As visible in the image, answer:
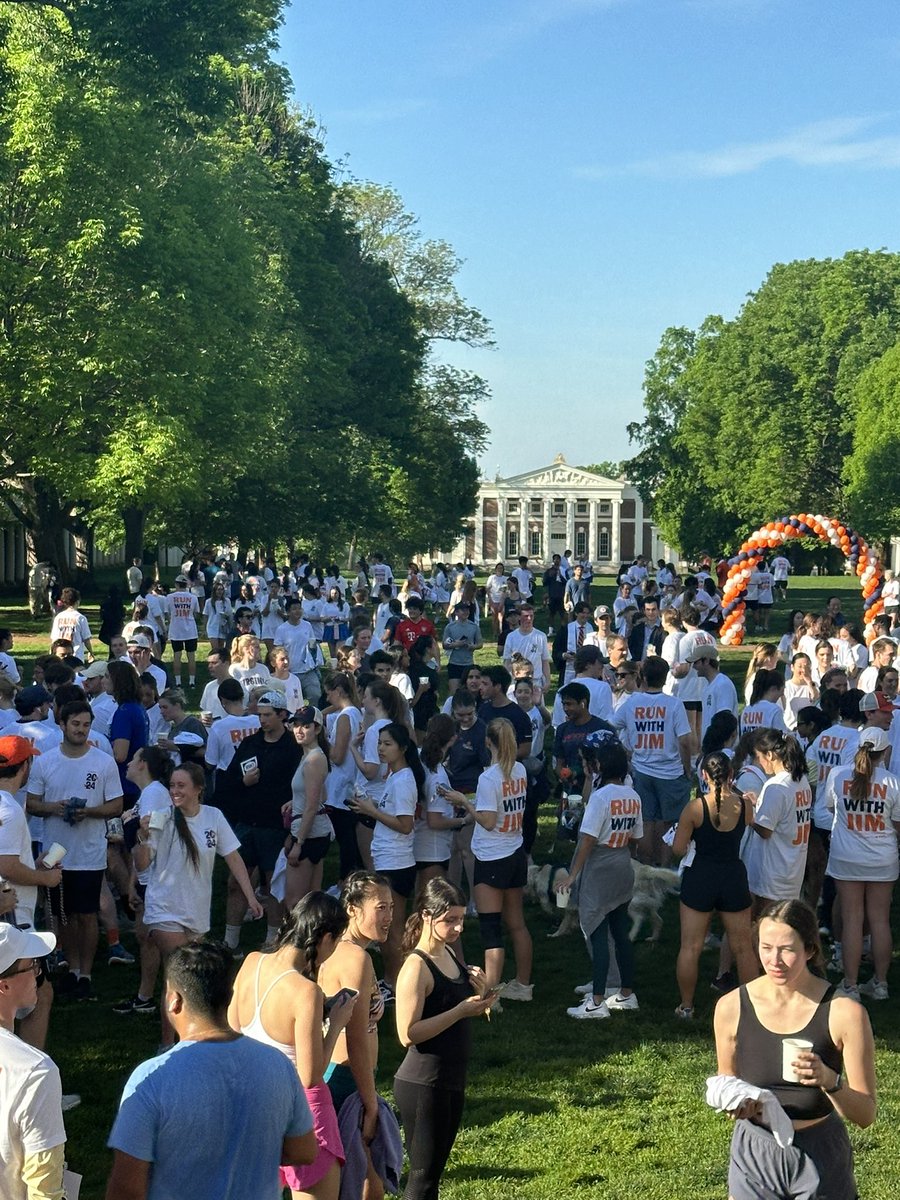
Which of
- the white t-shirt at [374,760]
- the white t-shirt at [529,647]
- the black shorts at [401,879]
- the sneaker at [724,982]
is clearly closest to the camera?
the black shorts at [401,879]

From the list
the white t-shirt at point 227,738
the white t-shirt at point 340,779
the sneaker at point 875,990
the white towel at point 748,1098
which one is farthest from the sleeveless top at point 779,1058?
the white t-shirt at point 227,738

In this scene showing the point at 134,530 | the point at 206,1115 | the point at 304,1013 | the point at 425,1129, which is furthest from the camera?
the point at 134,530

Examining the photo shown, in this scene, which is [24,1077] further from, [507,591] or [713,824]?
[507,591]

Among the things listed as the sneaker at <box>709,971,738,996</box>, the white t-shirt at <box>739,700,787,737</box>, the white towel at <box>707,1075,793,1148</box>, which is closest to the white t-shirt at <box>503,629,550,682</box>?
the white t-shirt at <box>739,700,787,737</box>

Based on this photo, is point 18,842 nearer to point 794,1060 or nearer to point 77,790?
point 77,790

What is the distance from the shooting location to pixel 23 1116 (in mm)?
3770

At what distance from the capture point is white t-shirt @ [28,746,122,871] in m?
8.55

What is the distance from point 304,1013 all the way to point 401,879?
14.2 feet

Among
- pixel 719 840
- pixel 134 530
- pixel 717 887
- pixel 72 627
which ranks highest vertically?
pixel 134 530

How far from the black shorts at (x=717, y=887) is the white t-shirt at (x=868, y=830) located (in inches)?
36.1

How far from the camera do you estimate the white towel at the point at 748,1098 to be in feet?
13.8

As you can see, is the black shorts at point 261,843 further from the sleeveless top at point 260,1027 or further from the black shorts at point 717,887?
the sleeveless top at point 260,1027

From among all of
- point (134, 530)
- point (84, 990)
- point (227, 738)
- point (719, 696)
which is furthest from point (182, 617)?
point (134, 530)

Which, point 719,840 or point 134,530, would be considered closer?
point 719,840
